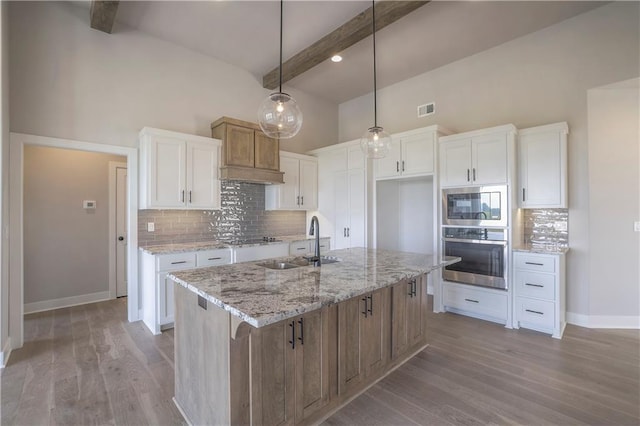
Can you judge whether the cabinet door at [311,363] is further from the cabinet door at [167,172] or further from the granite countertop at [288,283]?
the cabinet door at [167,172]

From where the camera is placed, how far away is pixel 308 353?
1845 mm

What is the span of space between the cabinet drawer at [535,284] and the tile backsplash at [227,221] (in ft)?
11.2

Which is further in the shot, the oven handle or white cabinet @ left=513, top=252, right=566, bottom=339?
the oven handle

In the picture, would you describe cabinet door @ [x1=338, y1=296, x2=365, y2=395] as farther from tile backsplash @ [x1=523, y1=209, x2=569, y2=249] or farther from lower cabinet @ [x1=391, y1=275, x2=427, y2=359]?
tile backsplash @ [x1=523, y1=209, x2=569, y2=249]

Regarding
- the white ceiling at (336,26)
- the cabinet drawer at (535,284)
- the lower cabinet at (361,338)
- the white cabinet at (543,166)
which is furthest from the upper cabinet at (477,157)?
the lower cabinet at (361,338)

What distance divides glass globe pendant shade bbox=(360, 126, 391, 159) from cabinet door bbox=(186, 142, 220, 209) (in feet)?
7.00

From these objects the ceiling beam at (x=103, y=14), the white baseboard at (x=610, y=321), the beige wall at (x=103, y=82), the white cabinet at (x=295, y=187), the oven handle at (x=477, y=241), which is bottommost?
the white baseboard at (x=610, y=321)

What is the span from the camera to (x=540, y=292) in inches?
133

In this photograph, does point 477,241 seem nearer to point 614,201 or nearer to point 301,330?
point 614,201

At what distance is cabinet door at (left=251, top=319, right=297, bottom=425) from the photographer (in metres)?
1.61

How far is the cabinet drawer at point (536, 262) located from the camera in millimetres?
3293

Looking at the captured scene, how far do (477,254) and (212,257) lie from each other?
3291 mm

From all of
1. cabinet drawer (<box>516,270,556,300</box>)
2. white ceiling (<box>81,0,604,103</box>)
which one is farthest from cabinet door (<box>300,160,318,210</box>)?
cabinet drawer (<box>516,270,556,300</box>)

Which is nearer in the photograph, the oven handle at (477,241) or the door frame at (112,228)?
the oven handle at (477,241)
